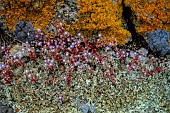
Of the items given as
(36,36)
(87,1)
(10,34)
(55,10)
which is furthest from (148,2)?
(10,34)

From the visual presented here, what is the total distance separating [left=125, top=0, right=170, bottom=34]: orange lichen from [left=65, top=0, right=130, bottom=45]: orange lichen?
29cm

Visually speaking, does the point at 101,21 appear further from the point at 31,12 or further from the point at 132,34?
the point at 31,12

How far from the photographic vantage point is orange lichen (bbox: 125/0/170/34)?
546cm

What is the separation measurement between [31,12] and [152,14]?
2.02m

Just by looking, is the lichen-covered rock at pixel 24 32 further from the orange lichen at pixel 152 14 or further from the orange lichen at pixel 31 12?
the orange lichen at pixel 152 14

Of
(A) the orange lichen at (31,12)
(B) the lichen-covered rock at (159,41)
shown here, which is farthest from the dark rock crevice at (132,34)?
(A) the orange lichen at (31,12)

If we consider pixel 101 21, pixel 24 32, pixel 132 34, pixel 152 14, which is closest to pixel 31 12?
pixel 24 32

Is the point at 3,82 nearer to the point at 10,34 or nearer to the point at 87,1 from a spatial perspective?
the point at 10,34

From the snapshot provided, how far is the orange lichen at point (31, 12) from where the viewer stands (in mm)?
5480

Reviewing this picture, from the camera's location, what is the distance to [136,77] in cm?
514

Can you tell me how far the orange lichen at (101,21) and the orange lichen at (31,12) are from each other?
0.44 m

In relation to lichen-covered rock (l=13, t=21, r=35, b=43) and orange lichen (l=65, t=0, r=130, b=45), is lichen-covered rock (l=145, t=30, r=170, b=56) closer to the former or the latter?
orange lichen (l=65, t=0, r=130, b=45)

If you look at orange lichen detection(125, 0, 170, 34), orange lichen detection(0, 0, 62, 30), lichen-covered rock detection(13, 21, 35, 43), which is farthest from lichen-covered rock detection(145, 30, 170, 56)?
lichen-covered rock detection(13, 21, 35, 43)

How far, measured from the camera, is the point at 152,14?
5.48 metres
